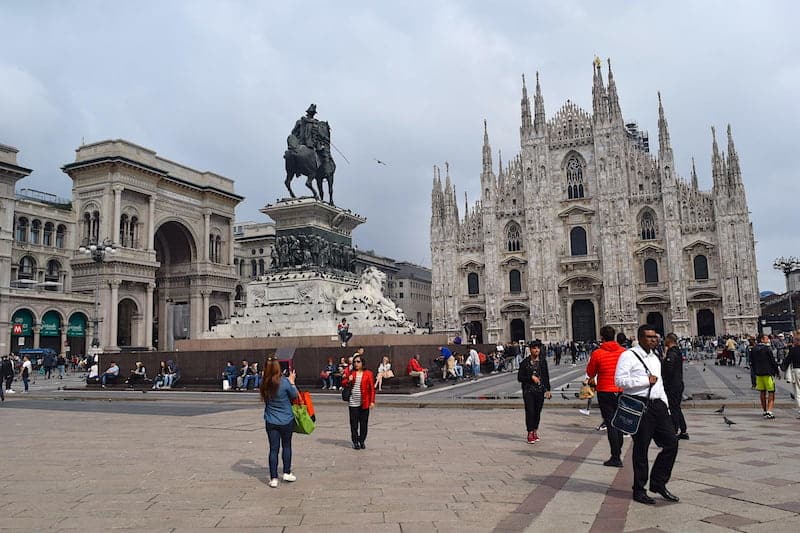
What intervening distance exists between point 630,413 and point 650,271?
55.1 meters

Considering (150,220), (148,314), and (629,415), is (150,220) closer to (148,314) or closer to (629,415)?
(148,314)

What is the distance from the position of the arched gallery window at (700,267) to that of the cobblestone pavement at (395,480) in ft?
156

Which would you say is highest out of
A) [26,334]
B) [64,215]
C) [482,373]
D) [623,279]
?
[64,215]

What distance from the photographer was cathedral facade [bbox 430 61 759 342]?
2151 inches

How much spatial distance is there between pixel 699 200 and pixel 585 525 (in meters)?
57.4

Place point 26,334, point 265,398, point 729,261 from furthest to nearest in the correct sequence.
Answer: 1. point 729,261
2. point 26,334
3. point 265,398

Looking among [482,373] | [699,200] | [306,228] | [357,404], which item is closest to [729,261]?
[699,200]

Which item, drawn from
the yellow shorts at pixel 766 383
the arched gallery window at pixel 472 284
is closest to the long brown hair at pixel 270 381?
the yellow shorts at pixel 766 383

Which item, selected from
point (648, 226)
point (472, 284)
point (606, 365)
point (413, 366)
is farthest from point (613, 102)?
point (606, 365)

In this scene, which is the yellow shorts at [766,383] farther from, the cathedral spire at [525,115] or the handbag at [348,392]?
the cathedral spire at [525,115]

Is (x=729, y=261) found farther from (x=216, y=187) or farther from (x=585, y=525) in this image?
(x=585, y=525)

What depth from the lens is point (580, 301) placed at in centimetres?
5975

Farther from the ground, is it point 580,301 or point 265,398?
point 580,301

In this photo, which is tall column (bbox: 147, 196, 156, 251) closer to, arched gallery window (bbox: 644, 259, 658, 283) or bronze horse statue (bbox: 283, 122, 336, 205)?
bronze horse statue (bbox: 283, 122, 336, 205)
